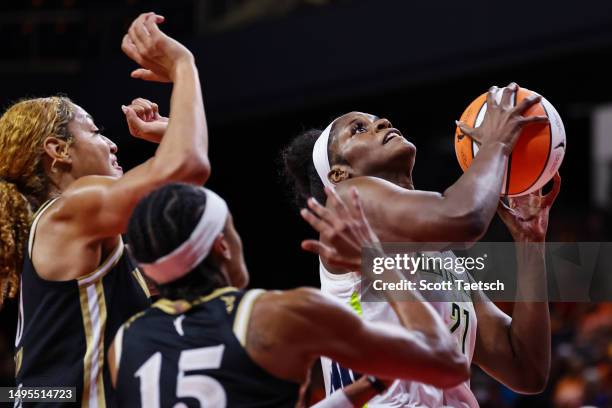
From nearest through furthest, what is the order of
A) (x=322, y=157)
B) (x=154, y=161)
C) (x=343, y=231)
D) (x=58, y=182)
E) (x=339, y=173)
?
(x=343, y=231)
(x=154, y=161)
(x=58, y=182)
(x=339, y=173)
(x=322, y=157)

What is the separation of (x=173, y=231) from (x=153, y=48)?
89cm

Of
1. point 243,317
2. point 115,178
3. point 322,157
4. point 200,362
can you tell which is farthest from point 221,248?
point 322,157

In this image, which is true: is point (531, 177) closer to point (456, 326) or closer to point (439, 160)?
point (456, 326)

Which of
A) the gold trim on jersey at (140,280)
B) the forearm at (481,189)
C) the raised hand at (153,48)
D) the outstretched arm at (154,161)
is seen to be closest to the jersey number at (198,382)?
the outstretched arm at (154,161)

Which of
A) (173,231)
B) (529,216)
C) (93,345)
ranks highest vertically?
(173,231)

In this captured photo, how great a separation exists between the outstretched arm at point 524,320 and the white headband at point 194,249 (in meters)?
1.65

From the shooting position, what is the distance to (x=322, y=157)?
3836 millimetres

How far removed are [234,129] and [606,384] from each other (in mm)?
5430

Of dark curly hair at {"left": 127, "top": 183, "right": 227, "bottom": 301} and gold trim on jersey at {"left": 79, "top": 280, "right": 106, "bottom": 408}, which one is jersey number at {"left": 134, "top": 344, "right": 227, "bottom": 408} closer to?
dark curly hair at {"left": 127, "top": 183, "right": 227, "bottom": 301}

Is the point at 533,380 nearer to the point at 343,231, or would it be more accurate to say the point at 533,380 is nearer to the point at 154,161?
the point at 343,231

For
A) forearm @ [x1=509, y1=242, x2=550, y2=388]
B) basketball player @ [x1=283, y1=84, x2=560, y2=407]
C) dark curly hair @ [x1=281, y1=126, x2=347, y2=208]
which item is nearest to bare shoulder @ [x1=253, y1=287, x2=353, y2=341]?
basketball player @ [x1=283, y1=84, x2=560, y2=407]

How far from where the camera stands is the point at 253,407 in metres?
2.50

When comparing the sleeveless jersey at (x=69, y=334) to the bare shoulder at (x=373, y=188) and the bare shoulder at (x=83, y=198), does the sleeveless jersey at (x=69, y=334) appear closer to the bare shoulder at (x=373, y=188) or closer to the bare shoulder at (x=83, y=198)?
the bare shoulder at (x=83, y=198)

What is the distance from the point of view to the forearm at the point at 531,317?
152 inches
